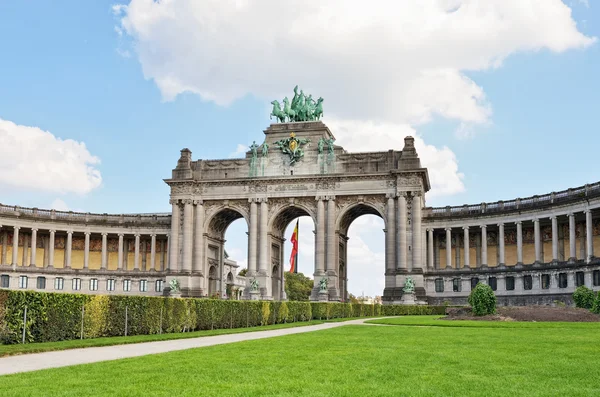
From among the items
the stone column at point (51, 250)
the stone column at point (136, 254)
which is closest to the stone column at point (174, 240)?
the stone column at point (136, 254)

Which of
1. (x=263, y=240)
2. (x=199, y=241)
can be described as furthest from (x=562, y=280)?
(x=199, y=241)

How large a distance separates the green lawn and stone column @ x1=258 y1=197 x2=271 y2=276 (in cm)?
6878

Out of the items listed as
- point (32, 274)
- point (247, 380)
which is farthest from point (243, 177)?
point (247, 380)

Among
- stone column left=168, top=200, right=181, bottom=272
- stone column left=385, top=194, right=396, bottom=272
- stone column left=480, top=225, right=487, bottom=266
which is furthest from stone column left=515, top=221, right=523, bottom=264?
stone column left=168, top=200, right=181, bottom=272

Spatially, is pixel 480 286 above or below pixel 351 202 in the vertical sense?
below

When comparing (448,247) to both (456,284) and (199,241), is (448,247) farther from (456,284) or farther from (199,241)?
(199,241)

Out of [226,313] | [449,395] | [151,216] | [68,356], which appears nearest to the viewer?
[449,395]

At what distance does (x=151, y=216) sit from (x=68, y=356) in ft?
270

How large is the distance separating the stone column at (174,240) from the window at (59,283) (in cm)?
1599

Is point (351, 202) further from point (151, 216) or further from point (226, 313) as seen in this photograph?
point (226, 313)

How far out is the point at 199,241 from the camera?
9725 centimetres

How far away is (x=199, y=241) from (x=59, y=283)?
21264 mm

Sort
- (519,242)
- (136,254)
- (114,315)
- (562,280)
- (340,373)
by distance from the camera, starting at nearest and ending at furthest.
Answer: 1. (340,373)
2. (114,315)
3. (562,280)
4. (519,242)
5. (136,254)

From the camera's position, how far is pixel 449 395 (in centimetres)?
1412
